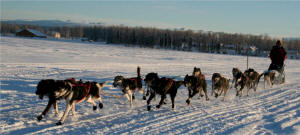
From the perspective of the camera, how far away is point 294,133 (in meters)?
5.25

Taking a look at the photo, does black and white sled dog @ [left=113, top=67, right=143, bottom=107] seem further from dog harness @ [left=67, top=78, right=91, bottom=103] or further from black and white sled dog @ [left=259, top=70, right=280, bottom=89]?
black and white sled dog @ [left=259, top=70, right=280, bottom=89]

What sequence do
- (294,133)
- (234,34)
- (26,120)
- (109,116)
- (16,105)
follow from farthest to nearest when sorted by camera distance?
(234,34), (16,105), (109,116), (26,120), (294,133)

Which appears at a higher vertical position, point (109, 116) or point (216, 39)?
point (216, 39)

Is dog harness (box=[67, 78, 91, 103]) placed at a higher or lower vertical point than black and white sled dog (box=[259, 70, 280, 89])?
higher

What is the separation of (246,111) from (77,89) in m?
4.52

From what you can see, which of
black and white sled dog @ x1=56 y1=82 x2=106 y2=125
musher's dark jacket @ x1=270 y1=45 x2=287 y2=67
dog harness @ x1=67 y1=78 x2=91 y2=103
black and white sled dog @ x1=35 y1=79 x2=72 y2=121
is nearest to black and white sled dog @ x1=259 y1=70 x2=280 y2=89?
musher's dark jacket @ x1=270 y1=45 x2=287 y2=67

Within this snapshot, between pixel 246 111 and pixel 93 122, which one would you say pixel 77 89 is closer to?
pixel 93 122

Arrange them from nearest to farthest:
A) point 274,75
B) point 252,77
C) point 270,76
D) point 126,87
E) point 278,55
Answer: point 126,87 → point 252,77 → point 270,76 → point 274,75 → point 278,55

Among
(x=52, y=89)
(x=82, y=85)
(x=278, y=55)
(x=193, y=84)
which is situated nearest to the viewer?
(x=52, y=89)

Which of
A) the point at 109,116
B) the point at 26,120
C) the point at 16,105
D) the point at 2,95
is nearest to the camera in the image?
the point at 26,120

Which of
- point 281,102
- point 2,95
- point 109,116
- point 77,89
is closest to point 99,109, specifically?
point 109,116

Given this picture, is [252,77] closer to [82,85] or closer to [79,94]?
[82,85]

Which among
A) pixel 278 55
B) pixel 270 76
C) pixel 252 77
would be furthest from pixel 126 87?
pixel 278 55

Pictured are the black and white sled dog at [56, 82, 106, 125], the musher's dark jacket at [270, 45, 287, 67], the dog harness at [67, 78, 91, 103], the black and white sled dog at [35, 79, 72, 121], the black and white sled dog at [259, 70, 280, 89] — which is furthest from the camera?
the musher's dark jacket at [270, 45, 287, 67]
